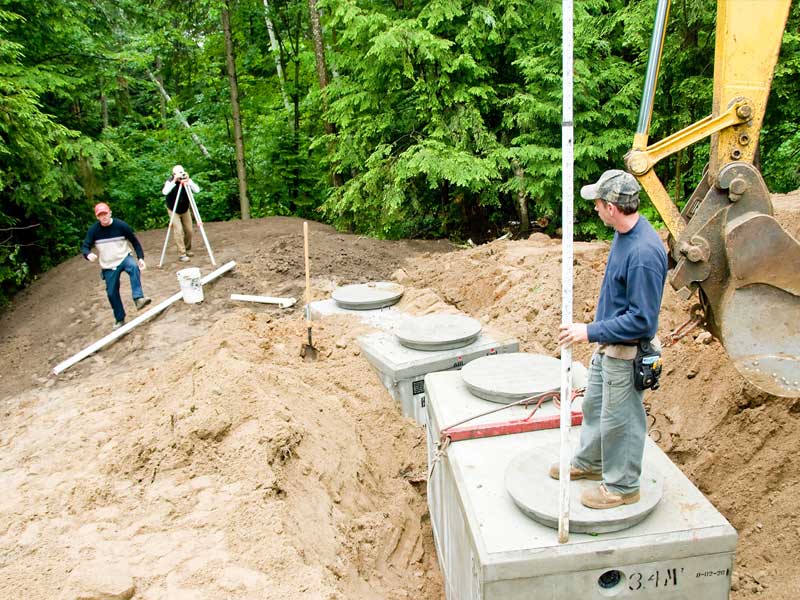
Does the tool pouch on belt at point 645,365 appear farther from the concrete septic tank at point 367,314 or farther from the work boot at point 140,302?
the work boot at point 140,302

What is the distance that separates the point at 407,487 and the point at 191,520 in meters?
2.13

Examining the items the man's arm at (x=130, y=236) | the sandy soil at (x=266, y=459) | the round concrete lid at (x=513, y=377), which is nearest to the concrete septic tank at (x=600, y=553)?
the sandy soil at (x=266, y=459)

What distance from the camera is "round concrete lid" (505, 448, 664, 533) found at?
3178mm

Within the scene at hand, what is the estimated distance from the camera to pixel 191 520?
13.2 ft

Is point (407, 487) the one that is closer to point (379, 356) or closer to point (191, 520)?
point (379, 356)

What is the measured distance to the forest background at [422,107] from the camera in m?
10.7

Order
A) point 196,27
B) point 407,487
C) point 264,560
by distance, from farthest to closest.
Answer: point 196,27, point 407,487, point 264,560

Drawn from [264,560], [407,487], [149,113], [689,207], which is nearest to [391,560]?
[407,487]

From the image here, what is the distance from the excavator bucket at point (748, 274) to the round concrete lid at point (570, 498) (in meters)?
1.01

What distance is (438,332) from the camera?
6531mm

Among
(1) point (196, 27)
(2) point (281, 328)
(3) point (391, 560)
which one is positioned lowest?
(3) point (391, 560)

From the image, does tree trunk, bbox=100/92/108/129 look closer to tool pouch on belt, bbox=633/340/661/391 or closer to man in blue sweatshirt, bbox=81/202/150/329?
man in blue sweatshirt, bbox=81/202/150/329

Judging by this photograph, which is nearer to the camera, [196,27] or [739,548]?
[739,548]

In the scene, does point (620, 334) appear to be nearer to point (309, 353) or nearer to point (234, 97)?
point (309, 353)
